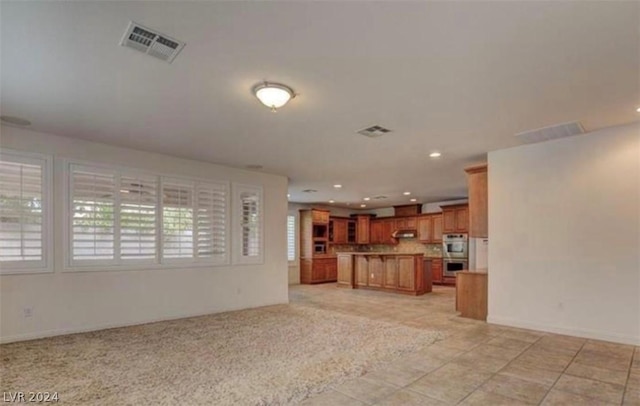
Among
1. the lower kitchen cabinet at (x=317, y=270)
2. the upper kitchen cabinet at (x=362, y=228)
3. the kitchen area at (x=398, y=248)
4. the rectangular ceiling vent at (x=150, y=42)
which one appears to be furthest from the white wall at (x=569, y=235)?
the upper kitchen cabinet at (x=362, y=228)

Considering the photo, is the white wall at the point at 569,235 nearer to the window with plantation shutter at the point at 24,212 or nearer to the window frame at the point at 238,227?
the window frame at the point at 238,227

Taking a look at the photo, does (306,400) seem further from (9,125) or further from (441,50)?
(9,125)

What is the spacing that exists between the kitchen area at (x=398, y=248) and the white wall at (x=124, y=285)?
3.08m

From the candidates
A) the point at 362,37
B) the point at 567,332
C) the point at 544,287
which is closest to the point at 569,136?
the point at 544,287

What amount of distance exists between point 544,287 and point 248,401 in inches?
161

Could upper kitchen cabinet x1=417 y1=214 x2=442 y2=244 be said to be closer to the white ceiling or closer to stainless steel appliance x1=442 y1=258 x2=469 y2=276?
stainless steel appliance x1=442 y1=258 x2=469 y2=276

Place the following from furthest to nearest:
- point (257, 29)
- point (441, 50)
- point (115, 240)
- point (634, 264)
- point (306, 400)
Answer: point (115, 240)
point (634, 264)
point (306, 400)
point (441, 50)
point (257, 29)

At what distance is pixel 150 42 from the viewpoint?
8.11 feet

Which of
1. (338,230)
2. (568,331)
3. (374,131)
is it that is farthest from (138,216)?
(338,230)

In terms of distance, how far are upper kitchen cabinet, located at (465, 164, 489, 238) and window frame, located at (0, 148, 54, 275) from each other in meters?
5.98

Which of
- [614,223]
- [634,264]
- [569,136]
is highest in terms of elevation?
[569,136]

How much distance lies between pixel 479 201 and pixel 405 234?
616cm

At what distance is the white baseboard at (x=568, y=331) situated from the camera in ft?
13.6

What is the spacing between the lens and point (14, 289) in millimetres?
4301
